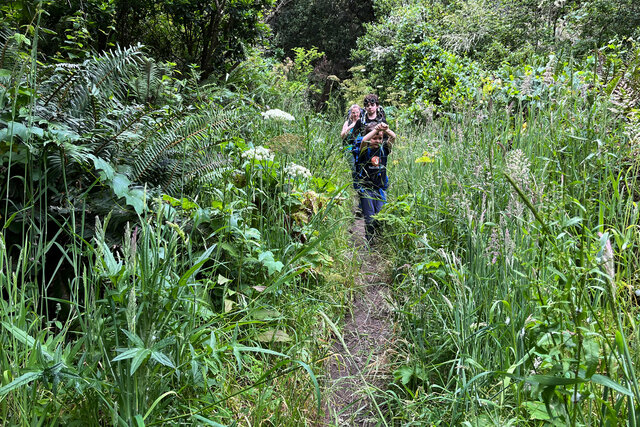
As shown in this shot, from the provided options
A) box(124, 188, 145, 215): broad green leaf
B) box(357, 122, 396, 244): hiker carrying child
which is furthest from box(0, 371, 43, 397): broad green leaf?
Result: box(357, 122, 396, 244): hiker carrying child

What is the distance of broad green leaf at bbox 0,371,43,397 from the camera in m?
0.93

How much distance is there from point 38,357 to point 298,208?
1849mm

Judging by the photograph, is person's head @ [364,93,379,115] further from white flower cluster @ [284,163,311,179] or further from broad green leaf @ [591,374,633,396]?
broad green leaf @ [591,374,633,396]

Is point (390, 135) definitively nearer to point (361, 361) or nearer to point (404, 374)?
point (361, 361)

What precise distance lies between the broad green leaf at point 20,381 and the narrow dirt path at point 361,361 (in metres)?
0.86

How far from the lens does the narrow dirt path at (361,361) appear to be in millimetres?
1689

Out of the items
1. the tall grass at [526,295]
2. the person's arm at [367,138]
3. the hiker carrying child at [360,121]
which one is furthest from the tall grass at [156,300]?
the hiker carrying child at [360,121]

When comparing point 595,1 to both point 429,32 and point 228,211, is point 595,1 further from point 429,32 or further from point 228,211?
point 228,211

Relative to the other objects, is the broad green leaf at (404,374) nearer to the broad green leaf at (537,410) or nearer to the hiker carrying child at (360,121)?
the broad green leaf at (537,410)

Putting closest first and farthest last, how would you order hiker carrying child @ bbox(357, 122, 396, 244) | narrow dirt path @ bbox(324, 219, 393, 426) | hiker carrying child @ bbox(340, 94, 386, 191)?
narrow dirt path @ bbox(324, 219, 393, 426), hiker carrying child @ bbox(357, 122, 396, 244), hiker carrying child @ bbox(340, 94, 386, 191)

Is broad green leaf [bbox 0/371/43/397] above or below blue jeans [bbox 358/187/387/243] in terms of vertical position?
above

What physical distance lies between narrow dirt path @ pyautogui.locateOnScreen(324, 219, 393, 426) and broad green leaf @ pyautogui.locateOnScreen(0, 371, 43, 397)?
2.82 feet

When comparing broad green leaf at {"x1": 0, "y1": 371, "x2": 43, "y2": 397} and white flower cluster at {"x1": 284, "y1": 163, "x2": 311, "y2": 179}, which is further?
white flower cluster at {"x1": 284, "y1": 163, "x2": 311, "y2": 179}

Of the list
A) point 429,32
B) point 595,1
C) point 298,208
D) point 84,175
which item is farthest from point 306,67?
point 84,175
